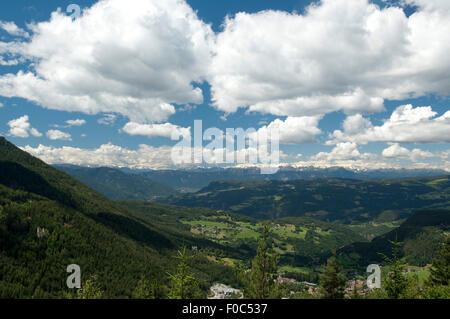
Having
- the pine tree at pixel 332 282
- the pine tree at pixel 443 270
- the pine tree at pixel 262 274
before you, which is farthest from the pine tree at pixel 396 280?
the pine tree at pixel 443 270

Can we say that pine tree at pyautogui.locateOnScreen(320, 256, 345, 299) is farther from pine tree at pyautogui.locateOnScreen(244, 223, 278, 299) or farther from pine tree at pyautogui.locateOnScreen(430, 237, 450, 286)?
pine tree at pyautogui.locateOnScreen(430, 237, 450, 286)

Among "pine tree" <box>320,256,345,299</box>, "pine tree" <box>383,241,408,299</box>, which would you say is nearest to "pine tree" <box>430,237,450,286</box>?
"pine tree" <box>383,241,408,299</box>

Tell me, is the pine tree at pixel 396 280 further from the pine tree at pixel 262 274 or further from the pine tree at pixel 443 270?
the pine tree at pixel 443 270

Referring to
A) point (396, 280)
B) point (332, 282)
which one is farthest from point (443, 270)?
point (332, 282)

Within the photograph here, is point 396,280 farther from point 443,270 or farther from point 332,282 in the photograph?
point 443,270

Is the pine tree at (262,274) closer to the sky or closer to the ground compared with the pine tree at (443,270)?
closer to the sky

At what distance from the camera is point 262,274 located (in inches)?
1838

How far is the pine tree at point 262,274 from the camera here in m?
45.8

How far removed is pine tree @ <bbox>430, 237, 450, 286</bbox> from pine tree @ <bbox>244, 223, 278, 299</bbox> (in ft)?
188

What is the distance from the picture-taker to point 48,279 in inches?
6969

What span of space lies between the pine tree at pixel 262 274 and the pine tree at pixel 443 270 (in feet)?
188

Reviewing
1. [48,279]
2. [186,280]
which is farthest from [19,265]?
[186,280]
